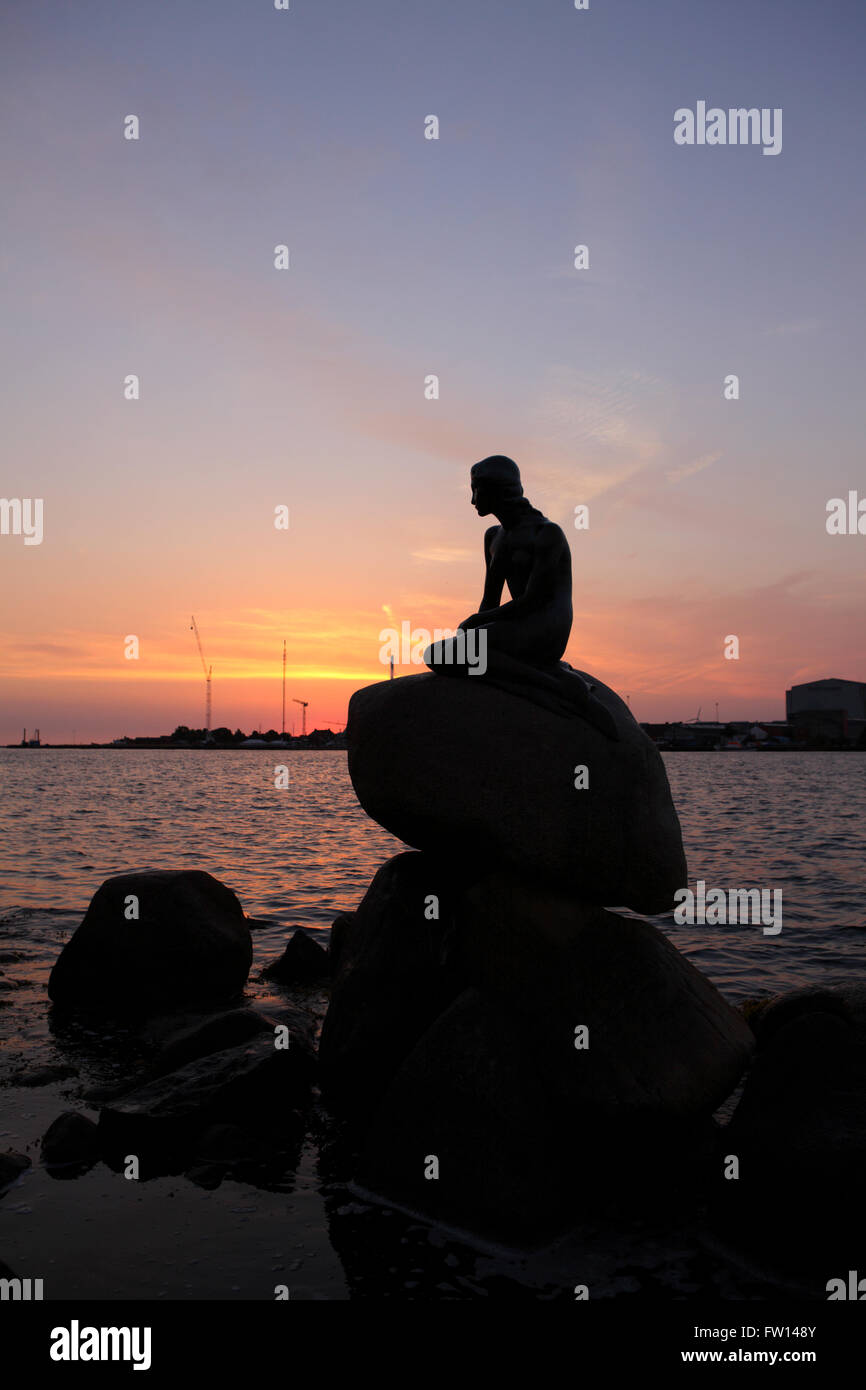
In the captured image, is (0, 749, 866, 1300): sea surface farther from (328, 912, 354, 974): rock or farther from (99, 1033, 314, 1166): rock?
(328, 912, 354, 974): rock

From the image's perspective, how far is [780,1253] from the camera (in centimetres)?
618

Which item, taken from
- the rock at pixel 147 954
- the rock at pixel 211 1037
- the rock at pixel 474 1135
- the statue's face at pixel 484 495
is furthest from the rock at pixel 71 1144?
the statue's face at pixel 484 495

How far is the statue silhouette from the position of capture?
27.5 feet

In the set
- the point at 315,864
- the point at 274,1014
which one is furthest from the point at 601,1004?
the point at 315,864

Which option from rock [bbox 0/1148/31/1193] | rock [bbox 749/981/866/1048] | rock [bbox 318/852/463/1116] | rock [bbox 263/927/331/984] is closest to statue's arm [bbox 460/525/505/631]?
rock [bbox 318/852/463/1116]

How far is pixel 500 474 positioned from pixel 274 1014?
6298 millimetres

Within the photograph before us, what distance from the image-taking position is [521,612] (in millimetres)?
8766

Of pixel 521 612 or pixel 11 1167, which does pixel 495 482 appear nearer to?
pixel 521 612

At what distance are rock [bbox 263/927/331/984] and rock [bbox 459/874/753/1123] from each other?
5996 mm

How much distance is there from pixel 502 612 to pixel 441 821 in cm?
210

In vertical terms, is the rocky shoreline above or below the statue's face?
below

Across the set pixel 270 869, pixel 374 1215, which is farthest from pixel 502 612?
pixel 270 869
